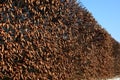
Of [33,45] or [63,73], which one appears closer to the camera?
[33,45]

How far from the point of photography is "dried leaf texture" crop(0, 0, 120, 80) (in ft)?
29.3

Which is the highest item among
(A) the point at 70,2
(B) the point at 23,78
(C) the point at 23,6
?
(A) the point at 70,2

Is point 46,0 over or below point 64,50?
over

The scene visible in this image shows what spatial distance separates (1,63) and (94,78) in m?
6.45

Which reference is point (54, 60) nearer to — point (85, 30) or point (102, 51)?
point (85, 30)

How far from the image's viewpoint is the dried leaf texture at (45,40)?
29.3 ft

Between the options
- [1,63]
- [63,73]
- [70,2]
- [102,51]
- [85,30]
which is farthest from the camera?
[102,51]

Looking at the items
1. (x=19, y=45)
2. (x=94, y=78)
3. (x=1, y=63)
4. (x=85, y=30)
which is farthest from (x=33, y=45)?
(x=94, y=78)

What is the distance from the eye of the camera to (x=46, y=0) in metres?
10.1

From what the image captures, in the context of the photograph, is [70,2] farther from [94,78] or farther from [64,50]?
[94,78]

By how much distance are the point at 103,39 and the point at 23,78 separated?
7.19 m

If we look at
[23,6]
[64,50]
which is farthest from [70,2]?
[23,6]

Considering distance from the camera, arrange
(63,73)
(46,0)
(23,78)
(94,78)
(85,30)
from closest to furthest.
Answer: (23,78) → (46,0) → (63,73) → (85,30) → (94,78)

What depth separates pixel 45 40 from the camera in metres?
9.95
